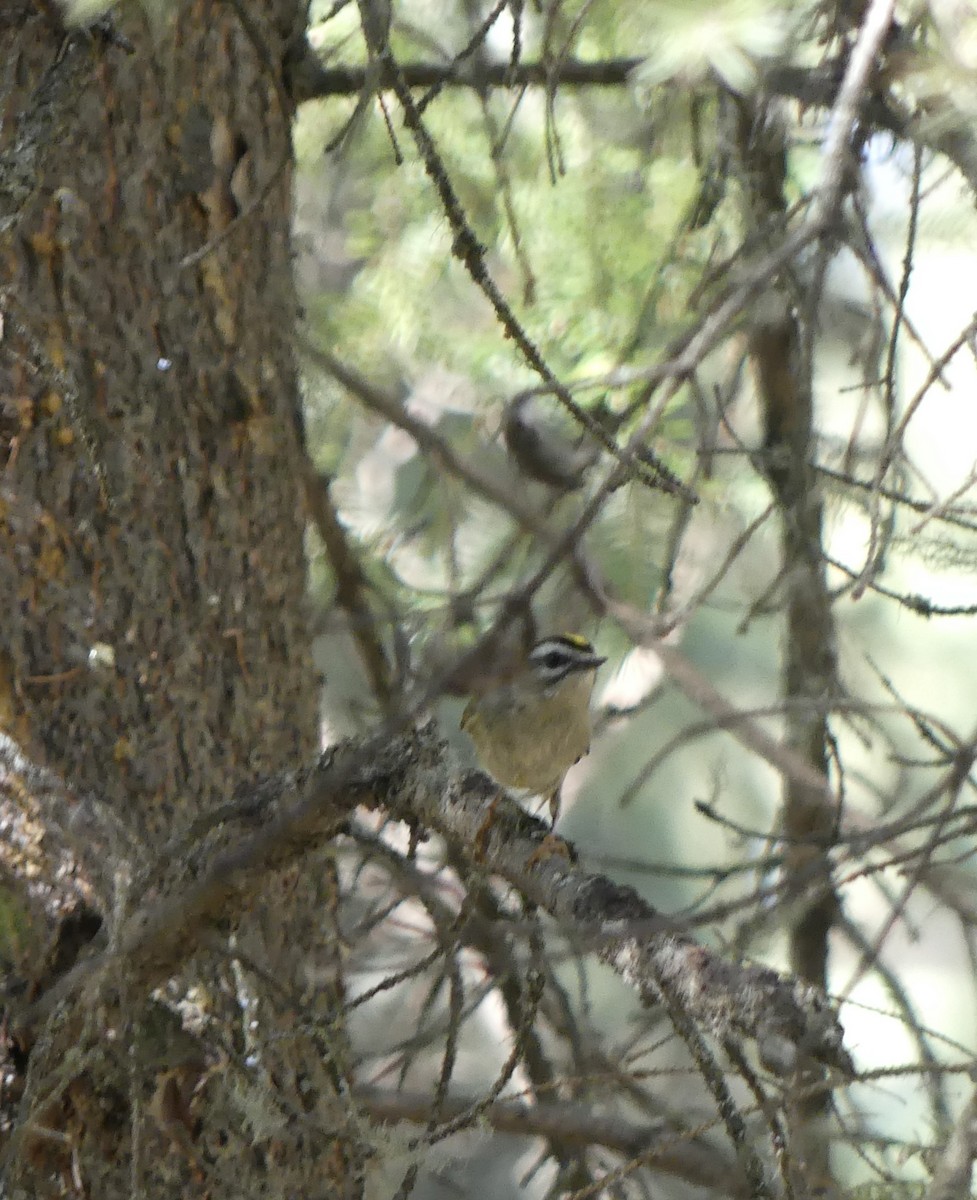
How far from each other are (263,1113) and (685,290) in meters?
2.28

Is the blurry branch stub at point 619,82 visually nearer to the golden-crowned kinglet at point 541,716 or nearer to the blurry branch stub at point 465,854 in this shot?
the blurry branch stub at point 465,854

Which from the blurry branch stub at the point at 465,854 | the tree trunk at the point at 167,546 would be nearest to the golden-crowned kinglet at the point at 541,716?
the tree trunk at the point at 167,546

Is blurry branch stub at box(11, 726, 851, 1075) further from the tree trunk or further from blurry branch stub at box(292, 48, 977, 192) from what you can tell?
blurry branch stub at box(292, 48, 977, 192)

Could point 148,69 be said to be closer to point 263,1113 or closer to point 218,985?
point 218,985

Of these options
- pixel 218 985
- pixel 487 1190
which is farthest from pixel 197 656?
pixel 487 1190

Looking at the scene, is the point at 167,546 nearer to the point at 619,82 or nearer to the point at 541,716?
the point at 541,716

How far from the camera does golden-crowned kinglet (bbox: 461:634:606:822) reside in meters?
3.44

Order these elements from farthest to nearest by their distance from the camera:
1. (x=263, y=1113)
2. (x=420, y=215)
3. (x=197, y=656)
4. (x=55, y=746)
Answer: (x=420, y=215), (x=197, y=656), (x=55, y=746), (x=263, y=1113)

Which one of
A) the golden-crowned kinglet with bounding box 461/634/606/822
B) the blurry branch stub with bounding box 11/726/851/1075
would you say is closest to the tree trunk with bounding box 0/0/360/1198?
the blurry branch stub with bounding box 11/726/851/1075

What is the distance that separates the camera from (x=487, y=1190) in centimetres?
636

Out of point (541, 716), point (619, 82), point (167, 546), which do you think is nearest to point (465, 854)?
point (167, 546)

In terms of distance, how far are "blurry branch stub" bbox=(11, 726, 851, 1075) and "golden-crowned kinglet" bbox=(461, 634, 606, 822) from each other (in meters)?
1.26

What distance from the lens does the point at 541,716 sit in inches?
137

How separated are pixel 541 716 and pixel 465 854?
1381 millimetres
